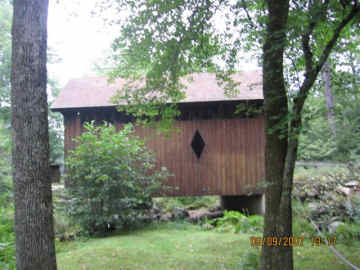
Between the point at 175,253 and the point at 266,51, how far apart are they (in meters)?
4.32

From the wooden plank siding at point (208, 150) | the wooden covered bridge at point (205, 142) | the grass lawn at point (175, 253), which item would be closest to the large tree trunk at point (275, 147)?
the grass lawn at point (175, 253)

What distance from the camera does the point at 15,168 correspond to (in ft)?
12.3

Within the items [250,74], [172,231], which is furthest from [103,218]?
[250,74]

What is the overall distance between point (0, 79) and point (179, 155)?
10.6 m

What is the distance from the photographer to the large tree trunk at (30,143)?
370 centimetres

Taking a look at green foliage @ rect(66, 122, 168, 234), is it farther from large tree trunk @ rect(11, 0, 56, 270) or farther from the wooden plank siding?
large tree trunk @ rect(11, 0, 56, 270)

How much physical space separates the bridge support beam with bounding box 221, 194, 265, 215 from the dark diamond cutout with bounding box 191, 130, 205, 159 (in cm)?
265

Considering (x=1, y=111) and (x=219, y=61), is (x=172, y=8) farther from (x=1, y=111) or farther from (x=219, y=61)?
(x=1, y=111)

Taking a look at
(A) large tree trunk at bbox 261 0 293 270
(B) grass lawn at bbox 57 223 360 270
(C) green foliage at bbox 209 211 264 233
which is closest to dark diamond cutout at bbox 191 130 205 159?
(C) green foliage at bbox 209 211 264 233

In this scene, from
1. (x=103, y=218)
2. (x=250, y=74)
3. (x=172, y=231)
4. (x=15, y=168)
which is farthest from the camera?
(x=250, y=74)

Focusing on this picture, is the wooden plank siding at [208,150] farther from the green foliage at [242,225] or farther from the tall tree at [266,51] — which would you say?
the tall tree at [266,51]

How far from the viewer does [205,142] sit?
1038 centimetres

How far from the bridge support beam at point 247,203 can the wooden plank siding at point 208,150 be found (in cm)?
81

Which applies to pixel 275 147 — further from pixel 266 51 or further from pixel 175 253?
pixel 175 253
